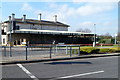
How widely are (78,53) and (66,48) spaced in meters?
1.34

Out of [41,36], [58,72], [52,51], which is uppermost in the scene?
[41,36]

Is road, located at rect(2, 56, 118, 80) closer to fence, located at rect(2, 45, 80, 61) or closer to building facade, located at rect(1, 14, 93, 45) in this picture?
fence, located at rect(2, 45, 80, 61)

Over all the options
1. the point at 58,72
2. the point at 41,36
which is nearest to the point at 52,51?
the point at 58,72

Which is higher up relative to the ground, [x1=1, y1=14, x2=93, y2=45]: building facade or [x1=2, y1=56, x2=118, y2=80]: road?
[x1=1, y1=14, x2=93, y2=45]: building facade

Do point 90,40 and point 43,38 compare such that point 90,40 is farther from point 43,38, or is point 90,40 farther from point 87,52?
point 87,52

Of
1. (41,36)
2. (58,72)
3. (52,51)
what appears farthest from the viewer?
(41,36)

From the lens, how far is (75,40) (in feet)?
175

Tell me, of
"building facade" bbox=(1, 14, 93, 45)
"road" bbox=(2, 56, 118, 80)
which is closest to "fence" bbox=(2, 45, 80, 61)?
"road" bbox=(2, 56, 118, 80)

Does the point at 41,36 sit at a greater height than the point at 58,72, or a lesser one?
greater

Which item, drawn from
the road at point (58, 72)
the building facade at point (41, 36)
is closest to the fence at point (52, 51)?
the road at point (58, 72)

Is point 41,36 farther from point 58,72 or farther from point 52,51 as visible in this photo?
point 58,72

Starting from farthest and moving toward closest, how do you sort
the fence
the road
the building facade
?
the building facade, the fence, the road

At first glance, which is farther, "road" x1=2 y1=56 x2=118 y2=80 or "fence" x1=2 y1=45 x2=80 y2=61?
"fence" x1=2 y1=45 x2=80 y2=61

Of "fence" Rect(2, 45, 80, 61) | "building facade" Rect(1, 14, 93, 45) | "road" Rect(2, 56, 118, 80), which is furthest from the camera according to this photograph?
"building facade" Rect(1, 14, 93, 45)
